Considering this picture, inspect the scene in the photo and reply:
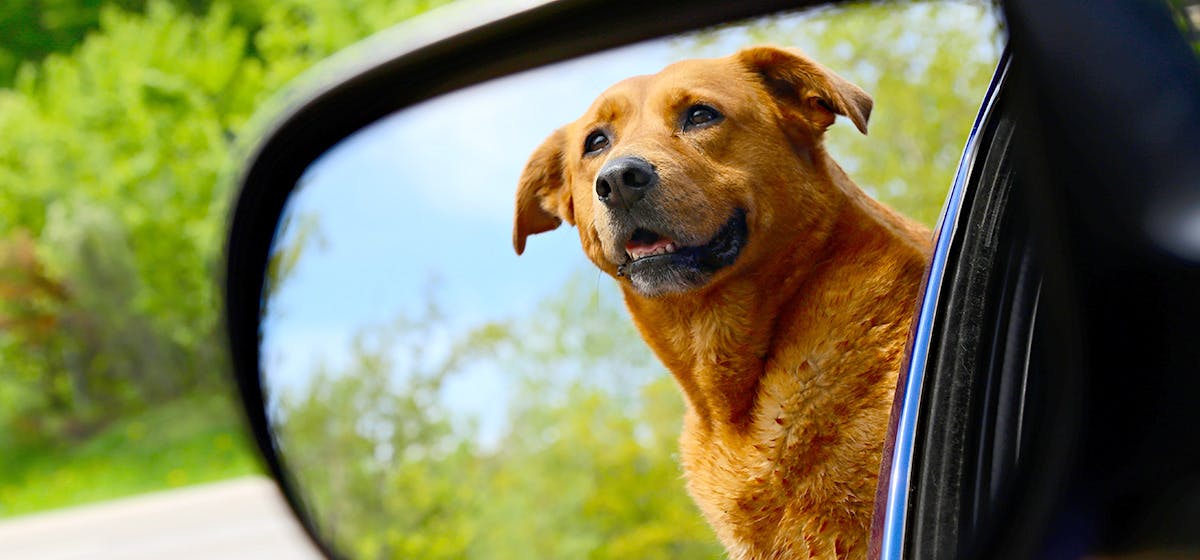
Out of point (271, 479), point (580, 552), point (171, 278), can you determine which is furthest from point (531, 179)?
point (171, 278)

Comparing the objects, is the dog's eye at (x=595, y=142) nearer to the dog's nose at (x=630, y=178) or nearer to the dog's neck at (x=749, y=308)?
the dog's nose at (x=630, y=178)

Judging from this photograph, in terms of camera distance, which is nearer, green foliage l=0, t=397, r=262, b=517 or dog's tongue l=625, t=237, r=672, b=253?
dog's tongue l=625, t=237, r=672, b=253

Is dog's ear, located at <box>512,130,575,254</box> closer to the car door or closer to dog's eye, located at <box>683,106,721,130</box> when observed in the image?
dog's eye, located at <box>683,106,721,130</box>

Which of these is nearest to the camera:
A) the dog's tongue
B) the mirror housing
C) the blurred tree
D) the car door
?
the car door

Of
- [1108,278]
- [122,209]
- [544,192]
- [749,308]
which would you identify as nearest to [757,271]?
[749,308]

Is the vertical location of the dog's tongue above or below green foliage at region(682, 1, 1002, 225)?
below

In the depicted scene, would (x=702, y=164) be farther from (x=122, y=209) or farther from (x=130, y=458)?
(x=122, y=209)

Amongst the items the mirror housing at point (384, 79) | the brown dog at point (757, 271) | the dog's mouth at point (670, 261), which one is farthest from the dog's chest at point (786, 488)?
the mirror housing at point (384, 79)

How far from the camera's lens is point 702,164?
1.21m

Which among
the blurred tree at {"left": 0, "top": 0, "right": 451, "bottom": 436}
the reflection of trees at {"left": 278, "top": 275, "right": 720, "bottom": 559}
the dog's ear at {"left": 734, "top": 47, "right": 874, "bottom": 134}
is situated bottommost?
the blurred tree at {"left": 0, "top": 0, "right": 451, "bottom": 436}

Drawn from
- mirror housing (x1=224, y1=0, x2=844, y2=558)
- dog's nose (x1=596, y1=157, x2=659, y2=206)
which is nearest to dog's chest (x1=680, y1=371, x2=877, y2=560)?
dog's nose (x1=596, y1=157, x2=659, y2=206)

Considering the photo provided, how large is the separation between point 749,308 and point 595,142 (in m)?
0.25

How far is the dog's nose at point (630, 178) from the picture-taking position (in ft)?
4.04

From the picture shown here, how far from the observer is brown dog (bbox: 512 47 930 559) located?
1185mm
